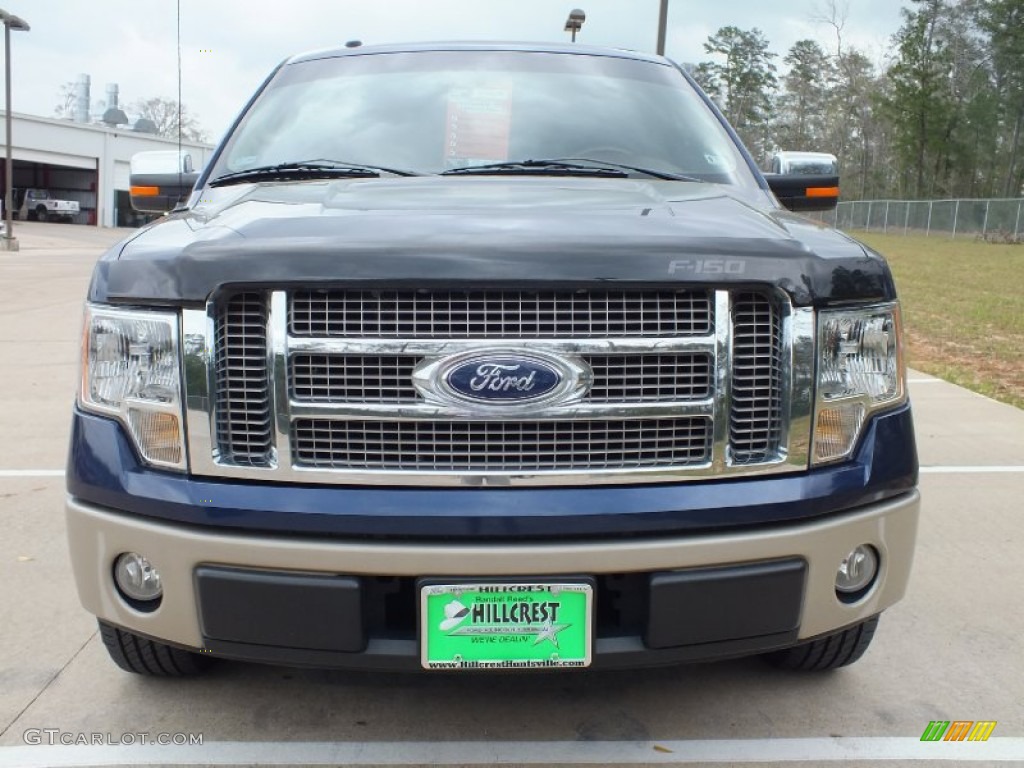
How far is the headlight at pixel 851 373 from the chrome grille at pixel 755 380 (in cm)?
10

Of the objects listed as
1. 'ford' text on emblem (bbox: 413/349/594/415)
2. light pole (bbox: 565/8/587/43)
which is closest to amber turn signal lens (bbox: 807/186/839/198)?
'ford' text on emblem (bbox: 413/349/594/415)

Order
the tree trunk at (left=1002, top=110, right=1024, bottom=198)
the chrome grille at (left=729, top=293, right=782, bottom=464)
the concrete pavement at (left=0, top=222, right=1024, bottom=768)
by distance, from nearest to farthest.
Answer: the chrome grille at (left=729, top=293, right=782, bottom=464) < the concrete pavement at (left=0, top=222, right=1024, bottom=768) < the tree trunk at (left=1002, top=110, right=1024, bottom=198)

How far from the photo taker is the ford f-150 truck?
6.95 ft

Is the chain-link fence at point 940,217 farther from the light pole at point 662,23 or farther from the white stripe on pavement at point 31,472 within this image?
the white stripe on pavement at point 31,472

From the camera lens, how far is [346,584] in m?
2.11

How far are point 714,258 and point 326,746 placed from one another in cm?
150

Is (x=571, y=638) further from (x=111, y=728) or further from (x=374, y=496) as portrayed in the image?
(x=111, y=728)

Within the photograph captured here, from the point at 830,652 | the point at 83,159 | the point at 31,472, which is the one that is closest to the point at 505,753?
the point at 830,652

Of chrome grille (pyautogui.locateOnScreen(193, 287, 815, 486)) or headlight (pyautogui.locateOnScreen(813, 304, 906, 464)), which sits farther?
headlight (pyautogui.locateOnScreen(813, 304, 906, 464))

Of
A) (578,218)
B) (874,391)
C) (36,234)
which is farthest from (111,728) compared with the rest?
(36,234)

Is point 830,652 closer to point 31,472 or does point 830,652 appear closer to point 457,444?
point 457,444

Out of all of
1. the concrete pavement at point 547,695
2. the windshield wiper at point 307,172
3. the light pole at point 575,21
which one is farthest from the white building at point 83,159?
the concrete pavement at point 547,695

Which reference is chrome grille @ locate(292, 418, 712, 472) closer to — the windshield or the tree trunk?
the windshield

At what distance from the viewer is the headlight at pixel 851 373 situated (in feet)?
7.43
